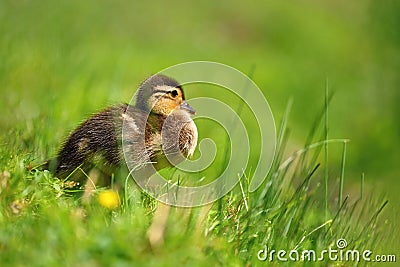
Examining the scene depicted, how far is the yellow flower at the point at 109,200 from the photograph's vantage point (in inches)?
172

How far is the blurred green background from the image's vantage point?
28.4 feet

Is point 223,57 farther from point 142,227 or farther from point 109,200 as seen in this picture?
point 142,227

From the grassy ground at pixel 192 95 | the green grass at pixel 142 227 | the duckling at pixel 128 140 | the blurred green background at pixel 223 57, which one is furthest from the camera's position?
the blurred green background at pixel 223 57

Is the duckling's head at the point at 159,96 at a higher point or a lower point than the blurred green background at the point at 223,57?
higher

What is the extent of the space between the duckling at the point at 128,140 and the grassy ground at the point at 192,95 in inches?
9.1

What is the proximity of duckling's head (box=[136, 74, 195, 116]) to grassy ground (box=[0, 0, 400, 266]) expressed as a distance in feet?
1.37

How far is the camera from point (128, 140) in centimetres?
498

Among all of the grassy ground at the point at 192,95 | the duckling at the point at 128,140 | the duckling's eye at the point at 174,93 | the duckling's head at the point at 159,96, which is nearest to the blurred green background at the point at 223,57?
the grassy ground at the point at 192,95

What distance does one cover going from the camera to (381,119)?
1402 centimetres

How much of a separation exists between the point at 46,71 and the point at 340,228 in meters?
4.99

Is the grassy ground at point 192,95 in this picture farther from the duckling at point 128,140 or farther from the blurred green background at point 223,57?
the duckling at point 128,140

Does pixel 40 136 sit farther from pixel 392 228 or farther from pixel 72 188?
pixel 392 228

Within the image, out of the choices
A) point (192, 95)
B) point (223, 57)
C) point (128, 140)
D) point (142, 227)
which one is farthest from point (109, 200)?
point (223, 57)

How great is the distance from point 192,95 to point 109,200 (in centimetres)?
740
